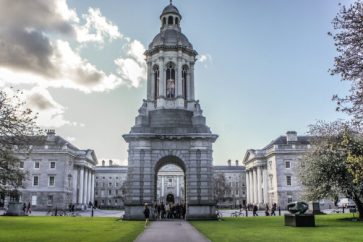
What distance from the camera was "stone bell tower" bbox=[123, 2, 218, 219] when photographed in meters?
34.7

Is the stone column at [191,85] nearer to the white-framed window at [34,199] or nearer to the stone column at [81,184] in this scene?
the white-framed window at [34,199]

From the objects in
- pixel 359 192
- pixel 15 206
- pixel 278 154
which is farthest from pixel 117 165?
pixel 359 192

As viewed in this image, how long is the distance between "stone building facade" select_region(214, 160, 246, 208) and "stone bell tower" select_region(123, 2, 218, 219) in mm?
86939

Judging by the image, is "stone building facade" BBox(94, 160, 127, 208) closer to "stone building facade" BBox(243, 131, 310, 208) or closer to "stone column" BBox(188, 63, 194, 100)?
"stone building facade" BBox(243, 131, 310, 208)

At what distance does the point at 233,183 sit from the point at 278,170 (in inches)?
2146

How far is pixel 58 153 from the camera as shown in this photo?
75062 mm

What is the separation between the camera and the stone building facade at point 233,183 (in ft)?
409

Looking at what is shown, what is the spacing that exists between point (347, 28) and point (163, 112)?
2342 cm

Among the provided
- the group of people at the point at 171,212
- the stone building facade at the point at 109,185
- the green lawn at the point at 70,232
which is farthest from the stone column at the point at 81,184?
the green lawn at the point at 70,232

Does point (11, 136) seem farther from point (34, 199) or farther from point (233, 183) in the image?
point (233, 183)

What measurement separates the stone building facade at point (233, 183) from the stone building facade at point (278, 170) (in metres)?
37.5

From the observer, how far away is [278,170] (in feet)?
244

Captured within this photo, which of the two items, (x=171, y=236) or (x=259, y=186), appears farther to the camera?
(x=259, y=186)

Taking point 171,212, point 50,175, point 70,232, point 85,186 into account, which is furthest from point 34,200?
point 70,232
